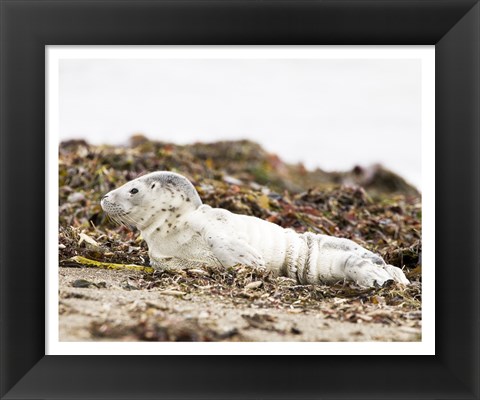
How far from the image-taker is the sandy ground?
4113mm

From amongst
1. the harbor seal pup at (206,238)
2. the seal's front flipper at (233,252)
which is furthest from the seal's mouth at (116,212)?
the seal's front flipper at (233,252)

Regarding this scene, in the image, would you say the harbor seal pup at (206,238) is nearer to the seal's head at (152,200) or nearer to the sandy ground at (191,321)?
the seal's head at (152,200)

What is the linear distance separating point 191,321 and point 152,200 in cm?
141

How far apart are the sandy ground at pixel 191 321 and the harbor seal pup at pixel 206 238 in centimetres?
56

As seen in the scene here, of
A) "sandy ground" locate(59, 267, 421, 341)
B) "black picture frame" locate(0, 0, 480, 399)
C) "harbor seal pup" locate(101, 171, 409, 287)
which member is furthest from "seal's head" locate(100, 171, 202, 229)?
"black picture frame" locate(0, 0, 480, 399)

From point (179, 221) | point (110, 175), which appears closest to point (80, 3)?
point (179, 221)

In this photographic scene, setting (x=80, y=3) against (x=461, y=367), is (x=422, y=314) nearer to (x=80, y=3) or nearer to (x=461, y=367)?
(x=461, y=367)

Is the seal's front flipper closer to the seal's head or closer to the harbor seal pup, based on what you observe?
the harbor seal pup

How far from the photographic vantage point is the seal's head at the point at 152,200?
529 centimetres

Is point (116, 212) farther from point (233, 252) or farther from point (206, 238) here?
point (233, 252)

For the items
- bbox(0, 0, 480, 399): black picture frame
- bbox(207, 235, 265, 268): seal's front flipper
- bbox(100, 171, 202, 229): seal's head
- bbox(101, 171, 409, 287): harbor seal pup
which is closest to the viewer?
bbox(0, 0, 480, 399): black picture frame

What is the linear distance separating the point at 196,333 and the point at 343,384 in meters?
0.98

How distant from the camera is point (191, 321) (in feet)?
13.8

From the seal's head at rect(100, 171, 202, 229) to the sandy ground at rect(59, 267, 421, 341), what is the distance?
0.81m
